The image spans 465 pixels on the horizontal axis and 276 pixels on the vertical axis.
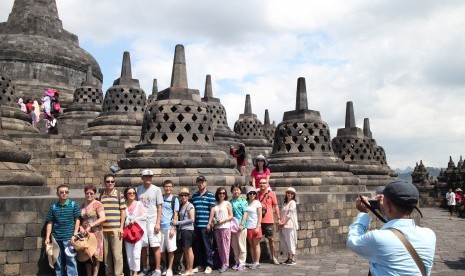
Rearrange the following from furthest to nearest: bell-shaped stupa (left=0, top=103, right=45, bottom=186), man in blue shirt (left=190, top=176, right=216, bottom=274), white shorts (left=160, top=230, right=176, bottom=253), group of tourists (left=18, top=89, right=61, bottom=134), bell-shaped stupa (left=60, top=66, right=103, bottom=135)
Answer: bell-shaped stupa (left=60, top=66, right=103, bottom=135)
group of tourists (left=18, top=89, right=61, bottom=134)
bell-shaped stupa (left=0, top=103, right=45, bottom=186)
man in blue shirt (left=190, top=176, right=216, bottom=274)
white shorts (left=160, top=230, right=176, bottom=253)

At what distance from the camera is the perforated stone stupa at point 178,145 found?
9445mm

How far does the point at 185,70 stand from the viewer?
35.2 feet

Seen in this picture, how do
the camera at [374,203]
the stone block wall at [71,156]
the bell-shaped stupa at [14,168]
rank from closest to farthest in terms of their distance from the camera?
the camera at [374,203]
the bell-shaped stupa at [14,168]
the stone block wall at [71,156]

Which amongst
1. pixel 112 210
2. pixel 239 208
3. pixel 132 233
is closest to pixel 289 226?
pixel 239 208

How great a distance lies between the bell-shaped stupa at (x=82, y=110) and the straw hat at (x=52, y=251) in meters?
15.9

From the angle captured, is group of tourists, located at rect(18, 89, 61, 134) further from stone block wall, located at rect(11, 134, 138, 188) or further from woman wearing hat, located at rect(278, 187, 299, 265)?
woman wearing hat, located at rect(278, 187, 299, 265)

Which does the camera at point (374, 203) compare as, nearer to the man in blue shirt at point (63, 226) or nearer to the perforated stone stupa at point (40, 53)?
the man in blue shirt at point (63, 226)

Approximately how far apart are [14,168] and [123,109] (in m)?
10.8

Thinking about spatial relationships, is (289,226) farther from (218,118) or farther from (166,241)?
(218,118)

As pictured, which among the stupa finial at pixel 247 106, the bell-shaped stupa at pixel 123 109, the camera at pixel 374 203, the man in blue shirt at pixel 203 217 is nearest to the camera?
the camera at pixel 374 203

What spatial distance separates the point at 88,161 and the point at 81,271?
9.02 meters

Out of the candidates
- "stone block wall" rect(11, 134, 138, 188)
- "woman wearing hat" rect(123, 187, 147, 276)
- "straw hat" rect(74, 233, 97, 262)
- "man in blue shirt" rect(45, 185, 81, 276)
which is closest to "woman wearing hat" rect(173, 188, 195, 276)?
"woman wearing hat" rect(123, 187, 147, 276)

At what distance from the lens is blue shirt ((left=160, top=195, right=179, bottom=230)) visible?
7.23m

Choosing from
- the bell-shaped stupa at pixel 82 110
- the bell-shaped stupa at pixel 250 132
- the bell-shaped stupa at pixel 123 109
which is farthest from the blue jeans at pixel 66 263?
the bell-shaped stupa at pixel 250 132
